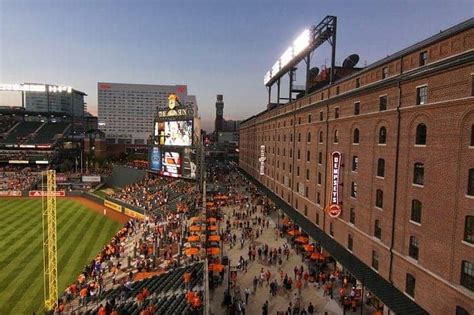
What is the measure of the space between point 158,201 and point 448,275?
4772cm

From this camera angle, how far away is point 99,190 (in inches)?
3465

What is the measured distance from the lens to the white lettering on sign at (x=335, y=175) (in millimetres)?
32812

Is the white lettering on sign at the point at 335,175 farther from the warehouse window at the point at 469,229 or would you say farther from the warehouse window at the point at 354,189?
the warehouse window at the point at 469,229

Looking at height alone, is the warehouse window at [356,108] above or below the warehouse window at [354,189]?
above

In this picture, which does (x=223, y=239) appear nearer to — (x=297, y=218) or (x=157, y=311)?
(x=297, y=218)

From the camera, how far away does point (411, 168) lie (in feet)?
75.6

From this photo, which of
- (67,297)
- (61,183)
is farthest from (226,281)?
(61,183)

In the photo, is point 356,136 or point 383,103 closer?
point 383,103

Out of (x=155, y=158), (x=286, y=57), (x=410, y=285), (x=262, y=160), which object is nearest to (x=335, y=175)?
(x=410, y=285)

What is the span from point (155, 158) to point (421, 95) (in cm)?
5350

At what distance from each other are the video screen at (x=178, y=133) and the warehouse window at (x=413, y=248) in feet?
142

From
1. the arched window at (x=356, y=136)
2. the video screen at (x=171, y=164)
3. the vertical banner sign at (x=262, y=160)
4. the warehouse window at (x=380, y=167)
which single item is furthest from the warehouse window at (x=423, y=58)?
the vertical banner sign at (x=262, y=160)

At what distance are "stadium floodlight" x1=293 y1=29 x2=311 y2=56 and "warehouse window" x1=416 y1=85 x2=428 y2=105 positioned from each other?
82.4 feet

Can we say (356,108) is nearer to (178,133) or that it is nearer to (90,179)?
(178,133)
